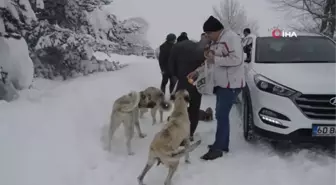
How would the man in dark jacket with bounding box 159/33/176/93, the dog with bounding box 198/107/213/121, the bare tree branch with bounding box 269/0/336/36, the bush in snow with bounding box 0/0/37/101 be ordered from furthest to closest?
the bare tree branch with bounding box 269/0/336/36
the man in dark jacket with bounding box 159/33/176/93
the dog with bounding box 198/107/213/121
the bush in snow with bounding box 0/0/37/101

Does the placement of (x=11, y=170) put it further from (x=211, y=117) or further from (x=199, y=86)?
(x=211, y=117)

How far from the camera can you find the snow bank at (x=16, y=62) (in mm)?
7133

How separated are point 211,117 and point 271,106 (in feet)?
7.48

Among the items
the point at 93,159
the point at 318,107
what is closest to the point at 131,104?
the point at 93,159

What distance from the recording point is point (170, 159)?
4094 millimetres

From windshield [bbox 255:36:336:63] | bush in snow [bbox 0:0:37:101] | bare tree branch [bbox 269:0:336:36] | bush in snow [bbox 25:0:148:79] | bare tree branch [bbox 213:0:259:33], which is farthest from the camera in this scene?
Answer: bare tree branch [bbox 213:0:259:33]

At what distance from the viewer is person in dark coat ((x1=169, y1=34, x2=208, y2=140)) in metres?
5.68

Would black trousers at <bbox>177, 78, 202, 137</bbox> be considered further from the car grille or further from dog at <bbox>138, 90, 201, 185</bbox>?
the car grille

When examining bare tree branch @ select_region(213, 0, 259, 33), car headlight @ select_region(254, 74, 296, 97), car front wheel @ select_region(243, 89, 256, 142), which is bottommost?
bare tree branch @ select_region(213, 0, 259, 33)

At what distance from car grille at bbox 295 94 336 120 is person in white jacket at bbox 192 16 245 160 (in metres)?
0.85

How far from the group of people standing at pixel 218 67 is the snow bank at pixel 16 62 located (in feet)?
10.8

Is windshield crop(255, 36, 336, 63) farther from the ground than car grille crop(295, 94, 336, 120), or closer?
farther from the ground

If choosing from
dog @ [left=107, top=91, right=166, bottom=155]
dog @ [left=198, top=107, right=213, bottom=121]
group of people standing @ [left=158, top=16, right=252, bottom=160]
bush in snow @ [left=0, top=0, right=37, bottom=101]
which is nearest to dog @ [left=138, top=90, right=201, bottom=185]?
group of people standing @ [left=158, top=16, right=252, bottom=160]

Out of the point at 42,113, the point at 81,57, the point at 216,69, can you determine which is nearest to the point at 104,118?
the point at 42,113
